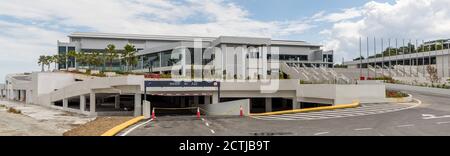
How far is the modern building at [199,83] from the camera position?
123ft

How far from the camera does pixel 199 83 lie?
3859 cm

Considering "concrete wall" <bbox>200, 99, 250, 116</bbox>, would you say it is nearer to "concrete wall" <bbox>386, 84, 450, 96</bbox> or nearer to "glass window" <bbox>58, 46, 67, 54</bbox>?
"concrete wall" <bbox>386, 84, 450, 96</bbox>

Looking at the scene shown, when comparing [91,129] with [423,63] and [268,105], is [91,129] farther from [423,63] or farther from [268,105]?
[423,63]

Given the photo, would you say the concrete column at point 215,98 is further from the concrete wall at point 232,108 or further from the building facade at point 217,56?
the building facade at point 217,56

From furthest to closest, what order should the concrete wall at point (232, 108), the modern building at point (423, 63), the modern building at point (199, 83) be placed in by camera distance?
the modern building at point (423, 63)
the modern building at point (199, 83)
the concrete wall at point (232, 108)

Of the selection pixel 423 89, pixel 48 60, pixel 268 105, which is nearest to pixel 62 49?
pixel 48 60

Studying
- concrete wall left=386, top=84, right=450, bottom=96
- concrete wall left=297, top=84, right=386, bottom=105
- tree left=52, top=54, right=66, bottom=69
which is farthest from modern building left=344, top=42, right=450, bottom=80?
tree left=52, top=54, right=66, bottom=69

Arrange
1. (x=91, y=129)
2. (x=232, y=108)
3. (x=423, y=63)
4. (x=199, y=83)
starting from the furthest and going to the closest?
(x=423, y=63)
(x=199, y=83)
(x=232, y=108)
(x=91, y=129)

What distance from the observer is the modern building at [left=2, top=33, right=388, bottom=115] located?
3762 cm

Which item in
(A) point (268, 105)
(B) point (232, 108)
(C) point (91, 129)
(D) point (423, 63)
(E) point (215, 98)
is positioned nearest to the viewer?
(C) point (91, 129)

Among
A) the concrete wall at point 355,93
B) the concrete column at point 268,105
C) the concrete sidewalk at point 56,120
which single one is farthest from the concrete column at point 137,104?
the concrete wall at point 355,93

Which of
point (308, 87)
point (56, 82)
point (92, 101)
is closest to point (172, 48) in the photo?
point (56, 82)

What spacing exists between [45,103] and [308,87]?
43388 millimetres
